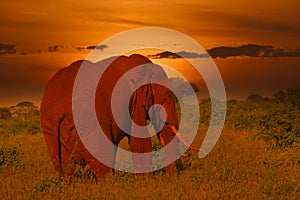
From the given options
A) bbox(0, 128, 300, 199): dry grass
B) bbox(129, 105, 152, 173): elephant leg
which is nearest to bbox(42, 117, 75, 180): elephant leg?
bbox(0, 128, 300, 199): dry grass

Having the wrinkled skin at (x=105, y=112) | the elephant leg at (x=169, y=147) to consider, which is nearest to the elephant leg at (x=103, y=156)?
the wrinkled skin at (x=105, y=112)

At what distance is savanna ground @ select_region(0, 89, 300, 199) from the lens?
954 cm

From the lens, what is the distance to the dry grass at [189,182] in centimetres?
948

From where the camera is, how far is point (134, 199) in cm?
909

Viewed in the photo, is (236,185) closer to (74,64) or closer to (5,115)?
(74,64)

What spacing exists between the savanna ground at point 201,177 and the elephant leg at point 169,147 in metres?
0.23

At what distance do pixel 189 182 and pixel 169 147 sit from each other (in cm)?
157

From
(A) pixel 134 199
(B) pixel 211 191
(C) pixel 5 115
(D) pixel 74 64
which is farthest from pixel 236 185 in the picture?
(C) pixel 5 115

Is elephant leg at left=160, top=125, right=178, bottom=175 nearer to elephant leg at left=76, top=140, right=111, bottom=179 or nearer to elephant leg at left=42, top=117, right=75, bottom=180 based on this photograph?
elephant leg at left=76, top=140, right=111, bottom=179

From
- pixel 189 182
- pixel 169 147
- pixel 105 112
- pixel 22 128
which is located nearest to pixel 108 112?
pixel 105 112

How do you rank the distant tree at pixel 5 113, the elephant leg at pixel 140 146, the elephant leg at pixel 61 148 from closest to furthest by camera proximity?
the elephant leg at pixel 61 148 < the elephant leg at pixel 140 146 < the distant tree at pixel 5 113

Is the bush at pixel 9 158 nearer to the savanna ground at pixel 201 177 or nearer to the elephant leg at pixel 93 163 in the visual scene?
the savanna ground at pixel 201 177

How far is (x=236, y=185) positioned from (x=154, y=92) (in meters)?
2.55

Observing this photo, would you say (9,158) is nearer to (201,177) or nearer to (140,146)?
(140,146)
